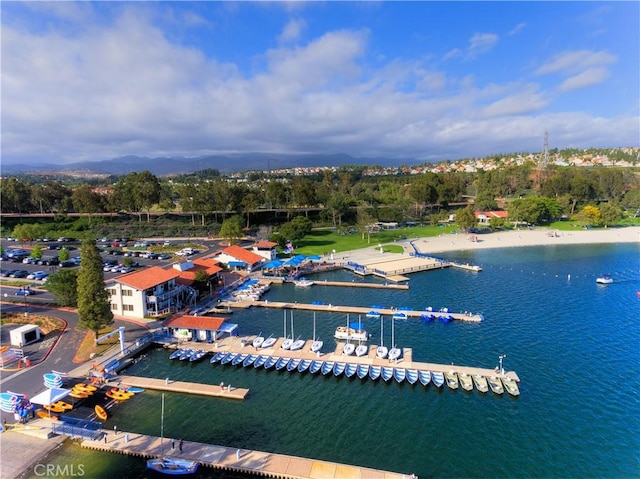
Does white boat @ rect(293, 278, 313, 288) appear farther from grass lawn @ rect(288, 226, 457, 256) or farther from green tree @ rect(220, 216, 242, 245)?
green tree @ rect(220, 216, 242, 245)

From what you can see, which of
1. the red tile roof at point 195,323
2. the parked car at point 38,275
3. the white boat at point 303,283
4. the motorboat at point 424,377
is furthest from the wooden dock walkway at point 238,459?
the parked car at point 38,275

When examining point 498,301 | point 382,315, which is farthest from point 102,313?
point 498,301

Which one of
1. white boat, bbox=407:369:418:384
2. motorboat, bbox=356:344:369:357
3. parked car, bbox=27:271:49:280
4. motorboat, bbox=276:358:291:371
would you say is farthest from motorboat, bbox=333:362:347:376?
parked car, bbox=27:271:49:280

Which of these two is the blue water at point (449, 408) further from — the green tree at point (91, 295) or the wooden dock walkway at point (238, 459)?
the green tree at point (91, 295)

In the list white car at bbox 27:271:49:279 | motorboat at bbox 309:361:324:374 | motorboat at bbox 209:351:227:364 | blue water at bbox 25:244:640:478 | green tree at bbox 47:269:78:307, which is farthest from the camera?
white car at bbox 27:271:49:279

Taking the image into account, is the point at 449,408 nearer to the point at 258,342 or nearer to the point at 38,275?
the point at 258,342
